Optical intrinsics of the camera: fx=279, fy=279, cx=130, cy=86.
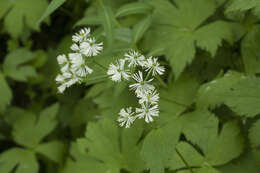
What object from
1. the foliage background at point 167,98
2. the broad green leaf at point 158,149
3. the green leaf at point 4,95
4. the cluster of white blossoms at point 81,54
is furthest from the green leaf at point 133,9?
the green leaf at point 4,95

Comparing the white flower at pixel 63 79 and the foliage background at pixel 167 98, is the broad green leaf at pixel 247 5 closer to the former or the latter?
the foliage background at pixel 167 98

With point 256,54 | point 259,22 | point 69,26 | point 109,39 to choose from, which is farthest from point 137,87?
point 69,26

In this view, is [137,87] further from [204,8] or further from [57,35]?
Result: [57,35]

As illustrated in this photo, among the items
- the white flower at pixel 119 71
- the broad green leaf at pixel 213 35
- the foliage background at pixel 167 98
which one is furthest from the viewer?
the broad green leaf at pixel 213 35

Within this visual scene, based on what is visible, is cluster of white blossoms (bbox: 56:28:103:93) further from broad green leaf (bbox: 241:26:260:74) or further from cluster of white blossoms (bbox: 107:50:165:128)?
broad green leaf (bbox: 241:26:260:74)

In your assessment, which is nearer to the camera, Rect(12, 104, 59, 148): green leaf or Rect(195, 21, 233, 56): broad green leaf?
Rect(195, 21, 233, 56): broad green leaf

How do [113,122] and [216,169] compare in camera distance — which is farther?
[113,122]

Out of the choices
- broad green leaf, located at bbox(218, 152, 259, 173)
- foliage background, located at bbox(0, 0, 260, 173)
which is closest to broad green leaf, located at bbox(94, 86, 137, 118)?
foliage background, located at bbox(0, 0, 260, 173)
